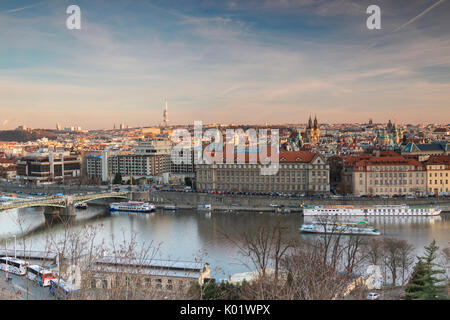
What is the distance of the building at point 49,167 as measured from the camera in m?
21.2

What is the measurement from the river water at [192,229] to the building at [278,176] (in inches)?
83.9

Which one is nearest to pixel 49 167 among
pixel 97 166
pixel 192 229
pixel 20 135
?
pixel 97 166

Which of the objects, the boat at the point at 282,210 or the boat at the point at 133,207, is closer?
the boat at the point at 282,210

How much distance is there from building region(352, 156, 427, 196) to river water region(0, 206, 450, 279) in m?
1.91

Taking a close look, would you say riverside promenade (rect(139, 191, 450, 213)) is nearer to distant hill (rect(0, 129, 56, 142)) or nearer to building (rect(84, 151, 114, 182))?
building (rect(84, 151, 114, 182))

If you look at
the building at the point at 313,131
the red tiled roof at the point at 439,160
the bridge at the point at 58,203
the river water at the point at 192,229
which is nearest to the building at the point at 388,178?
the red tiled roof at the point at 439,160

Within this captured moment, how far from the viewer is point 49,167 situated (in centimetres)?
2142

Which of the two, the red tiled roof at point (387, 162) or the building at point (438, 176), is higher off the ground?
the red tiled roof at point (387, 162)

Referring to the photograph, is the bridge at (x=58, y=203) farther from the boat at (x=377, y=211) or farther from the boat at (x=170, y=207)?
the boat at (x=377, y=211)

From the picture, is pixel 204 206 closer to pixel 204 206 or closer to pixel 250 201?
pixel 204 206

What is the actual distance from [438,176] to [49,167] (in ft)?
52.1

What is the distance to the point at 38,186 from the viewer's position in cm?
1844
